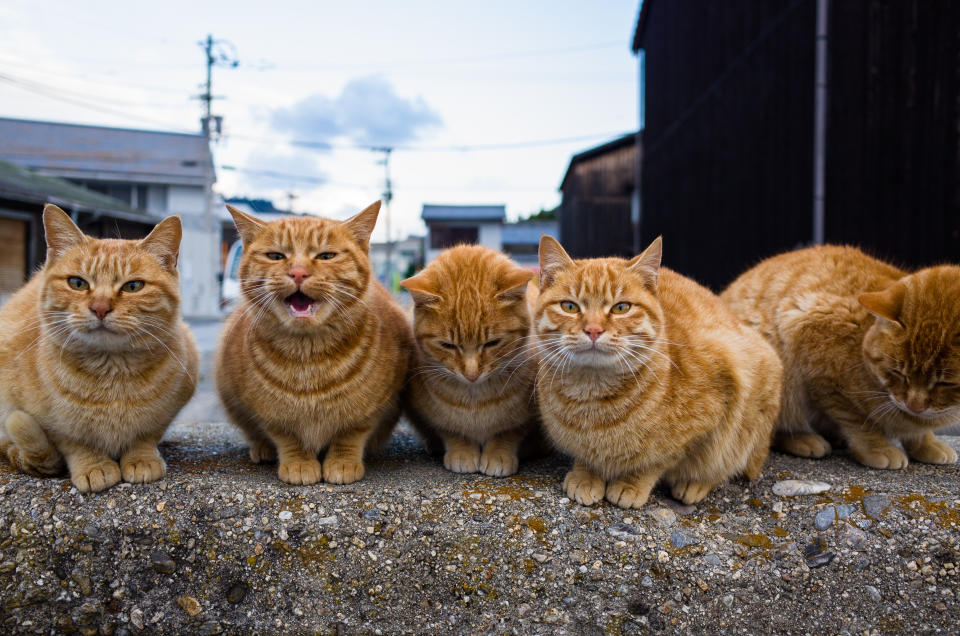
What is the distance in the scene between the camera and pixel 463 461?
288cm

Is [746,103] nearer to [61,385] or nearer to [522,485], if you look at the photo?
[522,485]

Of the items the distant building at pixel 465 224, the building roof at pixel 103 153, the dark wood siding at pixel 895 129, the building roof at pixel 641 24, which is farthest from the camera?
the distant building at pixel 465 224

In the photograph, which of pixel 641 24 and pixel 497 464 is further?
pixel 641 24

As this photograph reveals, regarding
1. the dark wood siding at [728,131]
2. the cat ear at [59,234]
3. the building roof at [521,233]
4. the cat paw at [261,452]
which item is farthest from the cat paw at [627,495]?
the building roof at [521,233]

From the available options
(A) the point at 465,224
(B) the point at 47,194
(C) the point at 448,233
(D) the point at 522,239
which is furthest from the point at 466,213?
(B) the point at 47,194

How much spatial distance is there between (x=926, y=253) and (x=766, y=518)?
3592 millimetres

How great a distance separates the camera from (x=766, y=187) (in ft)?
23.4

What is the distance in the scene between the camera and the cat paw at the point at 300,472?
2652 mm

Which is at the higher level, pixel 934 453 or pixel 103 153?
pixel 103 153

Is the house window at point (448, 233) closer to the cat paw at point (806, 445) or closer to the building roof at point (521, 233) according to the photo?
the building roof at point (521, 233)

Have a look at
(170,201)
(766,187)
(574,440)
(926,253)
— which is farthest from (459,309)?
(170,201)

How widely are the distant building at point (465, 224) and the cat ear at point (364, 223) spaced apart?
2320cm

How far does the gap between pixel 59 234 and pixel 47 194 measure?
31.4ft

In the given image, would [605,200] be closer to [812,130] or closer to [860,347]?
[812,130]
